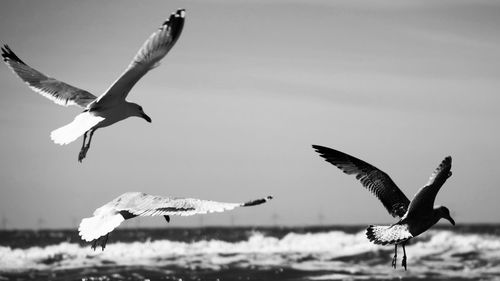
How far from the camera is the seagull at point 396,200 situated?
27.2 ft

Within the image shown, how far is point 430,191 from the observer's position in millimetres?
8516

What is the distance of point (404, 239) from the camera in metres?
8.33

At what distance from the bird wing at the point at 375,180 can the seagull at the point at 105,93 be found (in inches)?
85.1

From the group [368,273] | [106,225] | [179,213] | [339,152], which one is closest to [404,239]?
[339,152]

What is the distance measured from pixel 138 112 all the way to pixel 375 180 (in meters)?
2.78

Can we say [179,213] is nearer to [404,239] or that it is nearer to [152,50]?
[152,50]

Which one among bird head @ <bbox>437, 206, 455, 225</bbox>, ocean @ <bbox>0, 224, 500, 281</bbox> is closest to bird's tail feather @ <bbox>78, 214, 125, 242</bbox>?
bird head @ <bbox>437, 206, 455, 225</bbox>

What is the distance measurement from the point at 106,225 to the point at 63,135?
1.00 m

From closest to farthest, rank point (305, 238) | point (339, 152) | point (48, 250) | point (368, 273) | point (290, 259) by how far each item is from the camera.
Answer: point (339, 152)
point (368, 273)
point (290, 259)
point (48, 250)
point (305, 238)

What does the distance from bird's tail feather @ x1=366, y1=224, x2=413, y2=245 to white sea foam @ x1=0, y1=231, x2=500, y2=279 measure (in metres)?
13.9

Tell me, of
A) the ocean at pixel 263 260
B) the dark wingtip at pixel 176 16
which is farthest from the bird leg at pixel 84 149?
the ocean at pixel 263 260

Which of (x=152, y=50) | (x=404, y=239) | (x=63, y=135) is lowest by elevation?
(x=404, y=239)

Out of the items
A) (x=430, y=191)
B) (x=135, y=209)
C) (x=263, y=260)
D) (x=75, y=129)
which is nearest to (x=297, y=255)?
(x=263, y=260)

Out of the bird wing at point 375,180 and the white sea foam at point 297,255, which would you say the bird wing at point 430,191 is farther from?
the white sea foam at point 297,255
